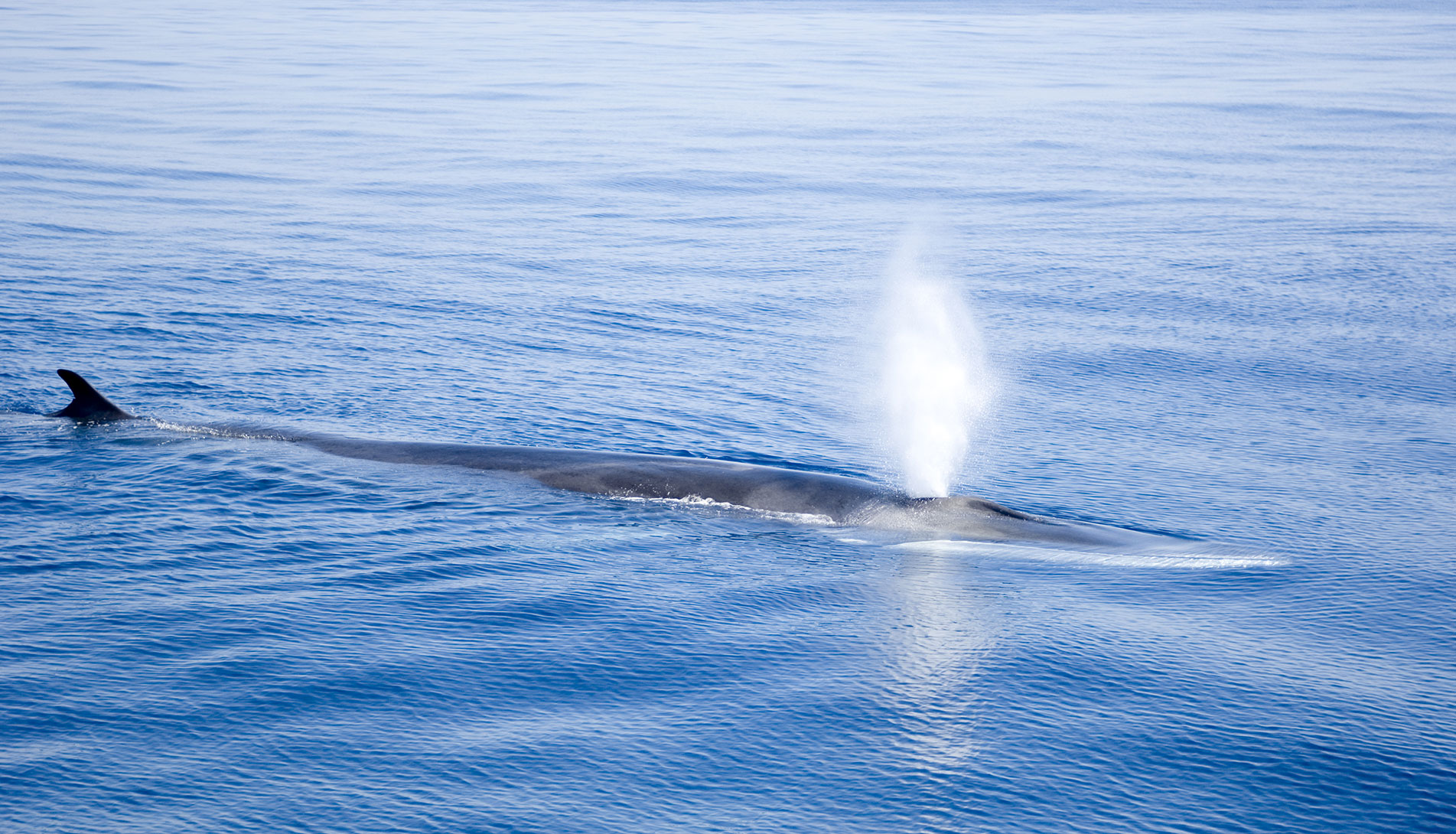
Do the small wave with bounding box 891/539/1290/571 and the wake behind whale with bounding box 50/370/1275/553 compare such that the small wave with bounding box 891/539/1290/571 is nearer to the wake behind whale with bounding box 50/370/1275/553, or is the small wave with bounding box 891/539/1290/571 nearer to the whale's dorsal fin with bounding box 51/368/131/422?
the wake behind whale with bounding box 50/370/1275/553

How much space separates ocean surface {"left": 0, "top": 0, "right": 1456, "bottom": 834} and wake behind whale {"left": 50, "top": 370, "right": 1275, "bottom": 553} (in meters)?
0.30

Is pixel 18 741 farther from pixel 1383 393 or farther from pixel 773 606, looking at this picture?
pixel 1383 393

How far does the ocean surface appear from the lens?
9.43 meters

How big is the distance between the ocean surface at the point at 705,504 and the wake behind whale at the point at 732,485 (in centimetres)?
30

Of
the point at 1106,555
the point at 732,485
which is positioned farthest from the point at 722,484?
the point at 1106,555

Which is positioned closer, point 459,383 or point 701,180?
point 459,383

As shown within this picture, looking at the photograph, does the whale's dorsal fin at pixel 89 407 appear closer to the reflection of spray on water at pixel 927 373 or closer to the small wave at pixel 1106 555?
the reflection of spray on water at pixel 927 373

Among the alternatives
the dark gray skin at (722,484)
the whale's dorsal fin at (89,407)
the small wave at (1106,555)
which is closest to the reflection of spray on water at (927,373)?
the dark gray skin at (722,484)

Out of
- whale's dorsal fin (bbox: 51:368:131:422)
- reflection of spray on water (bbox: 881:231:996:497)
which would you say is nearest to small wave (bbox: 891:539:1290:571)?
reflection of spray on water (bbox: 881:231:996:497)

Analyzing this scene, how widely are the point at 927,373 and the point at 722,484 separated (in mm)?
7860

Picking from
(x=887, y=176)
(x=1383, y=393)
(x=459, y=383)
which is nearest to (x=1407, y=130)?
(x=887, y=176)

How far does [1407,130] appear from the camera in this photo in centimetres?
4356

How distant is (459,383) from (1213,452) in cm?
928

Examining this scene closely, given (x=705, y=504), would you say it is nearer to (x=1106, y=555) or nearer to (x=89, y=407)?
(x=1106, y=555)
